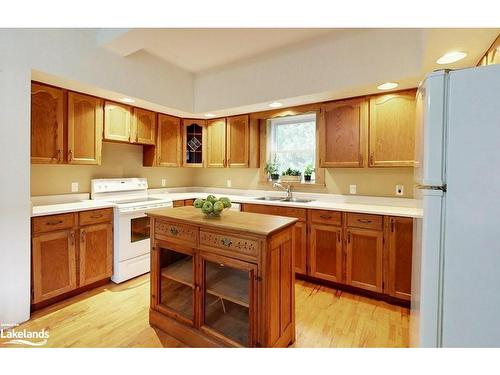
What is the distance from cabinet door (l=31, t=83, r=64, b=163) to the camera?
7.58 feet

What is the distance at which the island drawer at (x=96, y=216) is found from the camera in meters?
2.51

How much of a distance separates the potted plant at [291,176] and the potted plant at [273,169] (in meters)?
0.20

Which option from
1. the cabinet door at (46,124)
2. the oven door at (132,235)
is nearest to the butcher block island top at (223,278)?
the oven door at (132,235)

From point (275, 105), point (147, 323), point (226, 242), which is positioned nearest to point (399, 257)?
point (226, 242)

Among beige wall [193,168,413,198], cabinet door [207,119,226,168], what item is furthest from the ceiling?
beige wall [193,168,413,198]

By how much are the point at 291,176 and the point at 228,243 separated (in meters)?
2.07

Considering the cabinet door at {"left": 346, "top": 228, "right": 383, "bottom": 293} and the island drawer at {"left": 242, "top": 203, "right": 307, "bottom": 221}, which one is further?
the island drawer at {"left": 242, "top": 203, "right": 307, "bottom": 221}

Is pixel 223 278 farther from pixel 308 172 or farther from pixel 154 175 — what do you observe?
pixel 154 175

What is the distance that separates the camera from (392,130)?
2572 millimetres

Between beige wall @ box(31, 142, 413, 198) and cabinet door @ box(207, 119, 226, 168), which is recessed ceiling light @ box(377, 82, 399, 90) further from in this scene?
cabinet door @ box(207, 119, 226, 168)

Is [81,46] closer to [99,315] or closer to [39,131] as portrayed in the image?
[39,131]

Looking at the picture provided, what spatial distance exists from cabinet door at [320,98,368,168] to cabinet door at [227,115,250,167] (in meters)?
1.15

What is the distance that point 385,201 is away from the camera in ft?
9.36

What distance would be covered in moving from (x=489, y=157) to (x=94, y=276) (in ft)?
10.6
